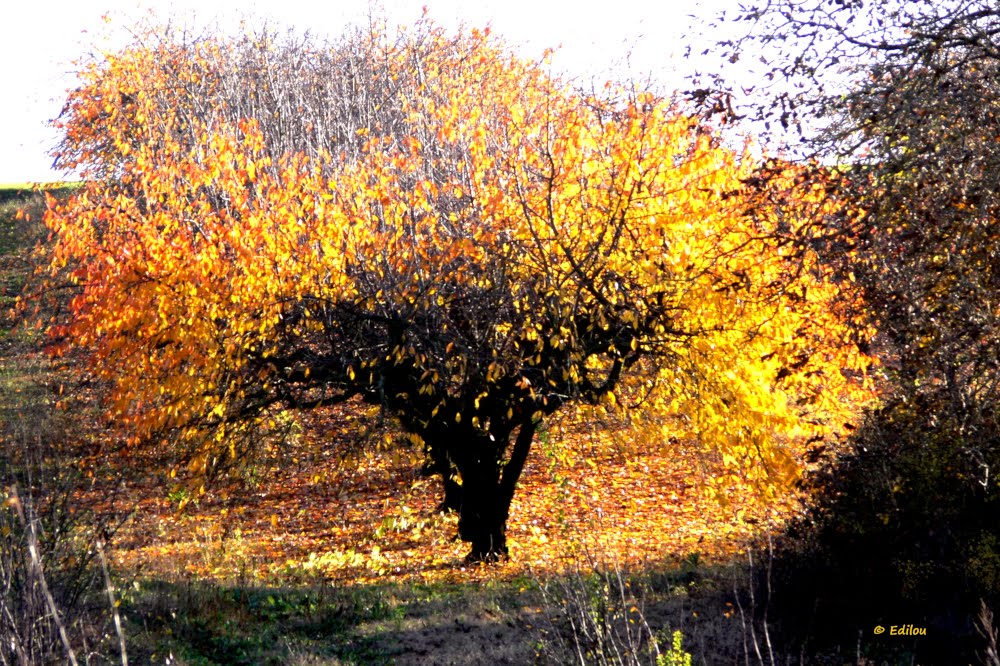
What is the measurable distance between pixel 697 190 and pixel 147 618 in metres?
6.77

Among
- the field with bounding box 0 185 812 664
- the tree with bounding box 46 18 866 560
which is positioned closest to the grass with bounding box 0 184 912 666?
the field with bounding box 0 185 812 664

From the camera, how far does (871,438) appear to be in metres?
8.54

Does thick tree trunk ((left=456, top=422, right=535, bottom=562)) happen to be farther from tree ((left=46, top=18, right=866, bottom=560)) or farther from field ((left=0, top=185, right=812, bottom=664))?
field ((left=0, top=185, right=812, bottom=664))

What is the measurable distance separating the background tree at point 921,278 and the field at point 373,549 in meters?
1.62

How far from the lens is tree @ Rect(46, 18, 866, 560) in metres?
10.0

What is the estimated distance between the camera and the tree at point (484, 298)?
32.8ft

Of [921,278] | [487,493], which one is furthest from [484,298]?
[921,278]

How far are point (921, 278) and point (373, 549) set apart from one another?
9136mm

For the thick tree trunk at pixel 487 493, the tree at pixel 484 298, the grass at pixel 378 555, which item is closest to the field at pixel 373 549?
the grass at pixel 378 555

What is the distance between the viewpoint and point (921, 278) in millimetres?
7688

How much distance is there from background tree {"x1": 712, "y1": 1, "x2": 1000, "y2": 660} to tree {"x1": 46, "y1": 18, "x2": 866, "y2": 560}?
1.23m

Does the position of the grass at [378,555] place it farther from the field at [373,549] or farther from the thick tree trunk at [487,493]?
the thick tree trunk at [487,493]

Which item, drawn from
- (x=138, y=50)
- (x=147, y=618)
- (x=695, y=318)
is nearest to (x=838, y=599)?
(x=695, y=318)

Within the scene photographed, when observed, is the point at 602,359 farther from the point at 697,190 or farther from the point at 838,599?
the point at 838,599
